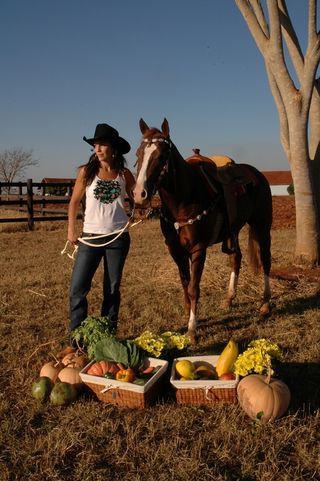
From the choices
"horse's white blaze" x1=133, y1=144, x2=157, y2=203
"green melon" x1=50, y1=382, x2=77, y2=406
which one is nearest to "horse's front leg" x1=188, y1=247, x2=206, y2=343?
"horse's white blaze" x1=133, y1=144, x2=157, y2=203

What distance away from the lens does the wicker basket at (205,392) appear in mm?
2990

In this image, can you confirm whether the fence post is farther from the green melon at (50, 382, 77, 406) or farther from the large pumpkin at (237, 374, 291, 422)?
the large pumpkin at (237, 374, 291, 422)

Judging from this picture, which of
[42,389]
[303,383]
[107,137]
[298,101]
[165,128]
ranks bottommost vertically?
[303,383]

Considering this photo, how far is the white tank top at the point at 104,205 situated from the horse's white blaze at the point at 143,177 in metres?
0.37

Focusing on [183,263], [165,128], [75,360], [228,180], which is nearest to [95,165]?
[165,128]

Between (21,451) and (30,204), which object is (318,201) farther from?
(30,204)

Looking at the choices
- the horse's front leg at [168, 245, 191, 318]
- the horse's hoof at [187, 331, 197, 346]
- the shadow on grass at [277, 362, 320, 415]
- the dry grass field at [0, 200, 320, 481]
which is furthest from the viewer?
the horse's front leg at [168, 245, 191, 318]

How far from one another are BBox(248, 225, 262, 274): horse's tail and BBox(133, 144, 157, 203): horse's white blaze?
3.09 m

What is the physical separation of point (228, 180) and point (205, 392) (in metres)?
2.91

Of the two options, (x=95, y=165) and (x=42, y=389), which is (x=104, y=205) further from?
(x=42, y=389)

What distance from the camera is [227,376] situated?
311cm

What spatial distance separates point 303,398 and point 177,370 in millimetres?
1000

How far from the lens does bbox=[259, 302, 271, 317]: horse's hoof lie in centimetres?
548

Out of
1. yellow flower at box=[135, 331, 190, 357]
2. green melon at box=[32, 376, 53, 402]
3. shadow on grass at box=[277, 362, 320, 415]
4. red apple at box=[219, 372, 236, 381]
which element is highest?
yellow flower at box=[135, 331, 190, 357]
